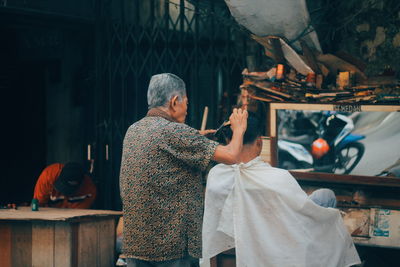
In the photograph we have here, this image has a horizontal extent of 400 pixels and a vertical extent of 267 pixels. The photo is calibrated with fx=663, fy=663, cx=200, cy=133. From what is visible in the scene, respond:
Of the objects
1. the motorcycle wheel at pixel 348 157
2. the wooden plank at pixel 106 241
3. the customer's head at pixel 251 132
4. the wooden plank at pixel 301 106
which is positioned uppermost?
the wooden plank at pixel 301 106

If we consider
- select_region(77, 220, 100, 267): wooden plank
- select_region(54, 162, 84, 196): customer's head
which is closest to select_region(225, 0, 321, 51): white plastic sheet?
select_region(77, 220, 100, 267): wooden plank

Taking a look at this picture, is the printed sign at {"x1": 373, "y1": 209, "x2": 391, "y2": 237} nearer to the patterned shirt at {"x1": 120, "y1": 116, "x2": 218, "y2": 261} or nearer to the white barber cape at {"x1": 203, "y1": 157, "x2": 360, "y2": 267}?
the white barber cape at {"x1": 203, "y1": 157, "x2": 360, "y2": 267}

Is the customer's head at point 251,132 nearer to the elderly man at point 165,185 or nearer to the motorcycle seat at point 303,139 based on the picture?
the elderly man at point 165,185

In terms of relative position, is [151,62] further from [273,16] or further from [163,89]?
[163,89]

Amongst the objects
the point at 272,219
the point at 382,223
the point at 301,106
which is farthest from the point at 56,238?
the point at 382,223

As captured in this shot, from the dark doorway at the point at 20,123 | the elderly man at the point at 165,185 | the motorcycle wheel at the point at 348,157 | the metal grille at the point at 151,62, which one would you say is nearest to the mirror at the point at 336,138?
the motorcycle wheel at the point at 348,157

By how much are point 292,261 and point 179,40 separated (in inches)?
133

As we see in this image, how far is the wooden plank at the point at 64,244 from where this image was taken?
243 inches

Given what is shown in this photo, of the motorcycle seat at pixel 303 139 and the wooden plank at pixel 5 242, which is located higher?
the motorcycle seat at pixel 303 139

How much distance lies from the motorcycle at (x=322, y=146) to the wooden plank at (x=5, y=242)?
2.70m

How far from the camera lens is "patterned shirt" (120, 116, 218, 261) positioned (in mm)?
4031

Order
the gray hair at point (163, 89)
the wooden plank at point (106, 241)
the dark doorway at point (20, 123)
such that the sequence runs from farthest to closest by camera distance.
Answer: the dark doorway at point (20, 123), the wooden plank at point (106, 241), the gray hair at point (163, 89)

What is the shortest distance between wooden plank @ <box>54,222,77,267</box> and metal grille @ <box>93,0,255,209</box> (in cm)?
170

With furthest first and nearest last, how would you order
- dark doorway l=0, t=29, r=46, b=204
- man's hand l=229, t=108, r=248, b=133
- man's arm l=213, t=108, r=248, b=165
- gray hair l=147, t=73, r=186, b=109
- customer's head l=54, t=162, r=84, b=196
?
1. dark doorway l=0, t=29, r=46, b=204
2. customer's head l=54, t=162, r=84, b=196
3. gray hair l=147, t=73, r=186, b=109
4. man's hand l=229, t=108, r=248, b=133
5. man's arm l=213, t=108, r=248, b=165
